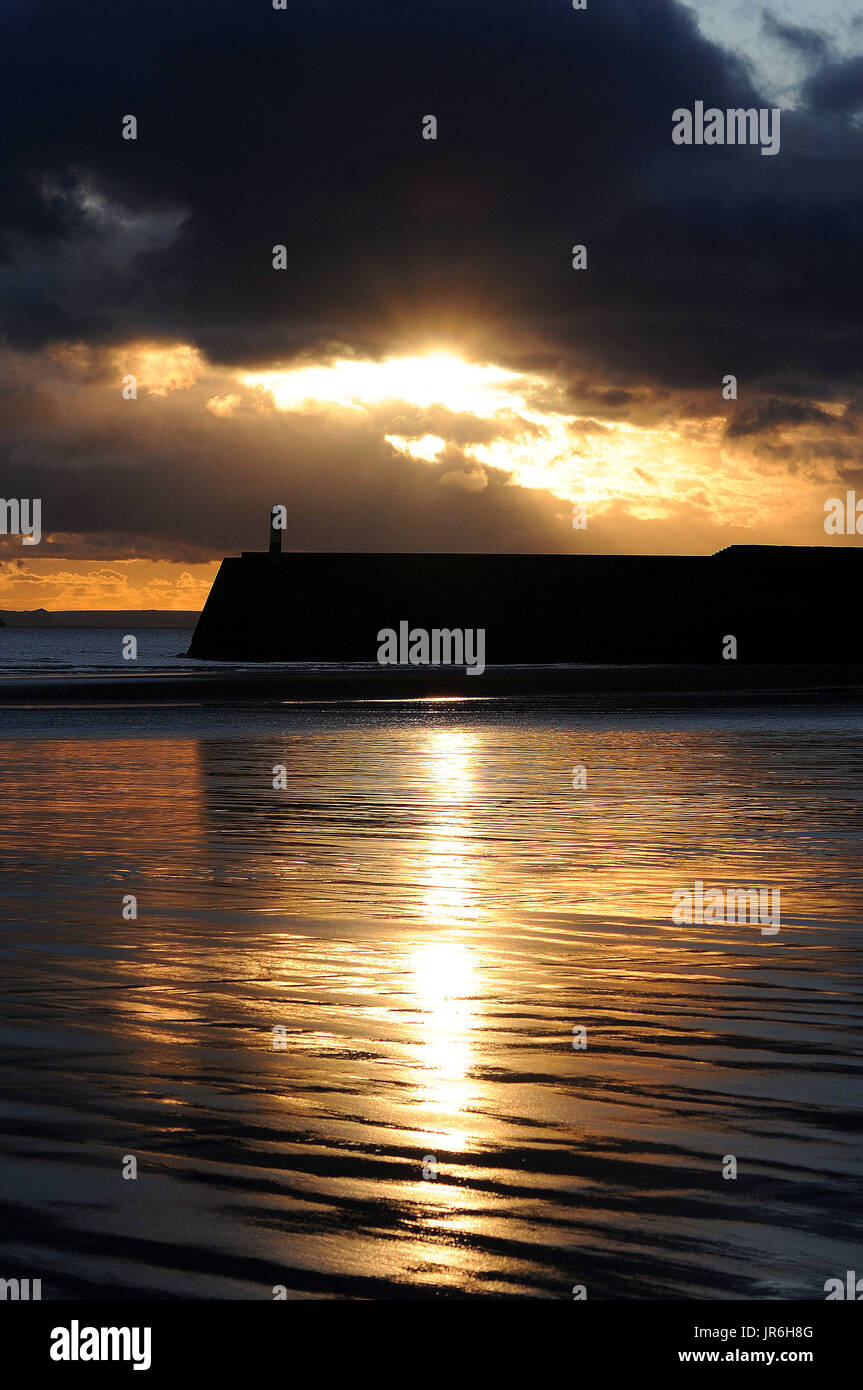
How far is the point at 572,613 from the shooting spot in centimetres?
10825

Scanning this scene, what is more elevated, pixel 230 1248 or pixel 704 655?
pixel 704 655

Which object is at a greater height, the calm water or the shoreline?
the shoreline

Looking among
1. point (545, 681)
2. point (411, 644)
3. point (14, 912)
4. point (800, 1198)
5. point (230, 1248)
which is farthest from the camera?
point (411, 644)

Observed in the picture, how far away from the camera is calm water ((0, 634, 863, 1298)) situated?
16.0 feet

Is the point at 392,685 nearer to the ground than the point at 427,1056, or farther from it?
farther from it

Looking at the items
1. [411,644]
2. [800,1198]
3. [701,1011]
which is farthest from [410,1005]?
[411,644]

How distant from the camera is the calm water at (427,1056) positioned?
488cm

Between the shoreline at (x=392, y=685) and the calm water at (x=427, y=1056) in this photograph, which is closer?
the calm water at (x=427, y=1056)

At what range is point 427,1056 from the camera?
727 cm

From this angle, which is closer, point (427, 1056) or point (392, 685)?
point (427, 1056)

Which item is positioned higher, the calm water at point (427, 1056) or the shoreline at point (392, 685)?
the shoreline at point (392, 685)

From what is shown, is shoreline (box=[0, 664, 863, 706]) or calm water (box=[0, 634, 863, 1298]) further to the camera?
shoreline (box=[0, 664, 863, 706])
